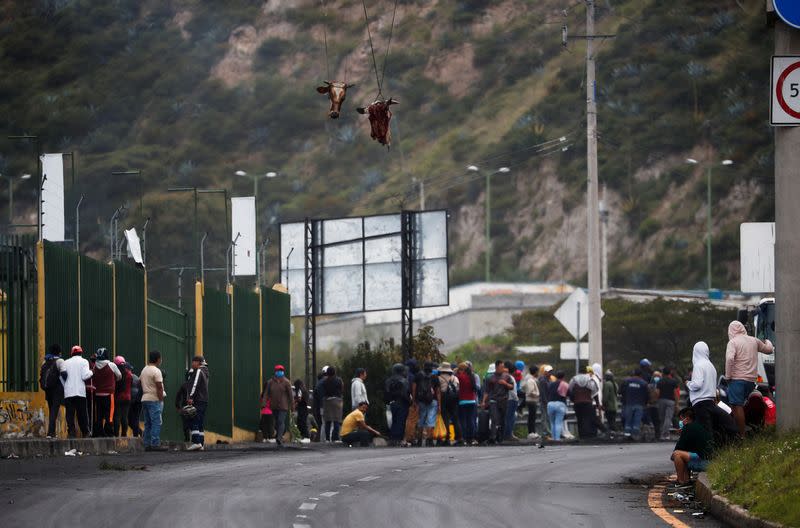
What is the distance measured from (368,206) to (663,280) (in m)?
22.4

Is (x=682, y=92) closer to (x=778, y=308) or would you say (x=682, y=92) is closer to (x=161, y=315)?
(x=161, y=315)

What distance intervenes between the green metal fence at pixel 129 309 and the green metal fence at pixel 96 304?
0.30 m

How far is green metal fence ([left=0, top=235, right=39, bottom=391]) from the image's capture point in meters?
24.6

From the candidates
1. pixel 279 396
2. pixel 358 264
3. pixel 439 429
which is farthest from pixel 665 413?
pixel 358 264

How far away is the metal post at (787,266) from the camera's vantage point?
686 inches

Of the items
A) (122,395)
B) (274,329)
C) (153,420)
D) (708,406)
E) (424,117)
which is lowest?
(153,420)

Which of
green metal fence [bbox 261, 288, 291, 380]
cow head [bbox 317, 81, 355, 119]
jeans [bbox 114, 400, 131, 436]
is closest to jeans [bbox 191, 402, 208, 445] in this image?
jeans [bbox 114, 400, 131, 436]

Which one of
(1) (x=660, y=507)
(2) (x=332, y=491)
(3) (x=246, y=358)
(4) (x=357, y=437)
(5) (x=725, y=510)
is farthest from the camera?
(3) (x=246, y=358)

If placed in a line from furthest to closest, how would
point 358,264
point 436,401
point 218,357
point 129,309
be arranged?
point 358,264, point 218,357, point 436,401, point 129,309

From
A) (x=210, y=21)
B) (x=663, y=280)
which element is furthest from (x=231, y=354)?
(x=210, y=21)

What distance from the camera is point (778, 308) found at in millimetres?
17703

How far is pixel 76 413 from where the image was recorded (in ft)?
82.6

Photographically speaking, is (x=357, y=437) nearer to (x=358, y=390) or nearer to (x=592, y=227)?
(x=358, y=390)

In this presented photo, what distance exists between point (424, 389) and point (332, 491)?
14.6 meters
